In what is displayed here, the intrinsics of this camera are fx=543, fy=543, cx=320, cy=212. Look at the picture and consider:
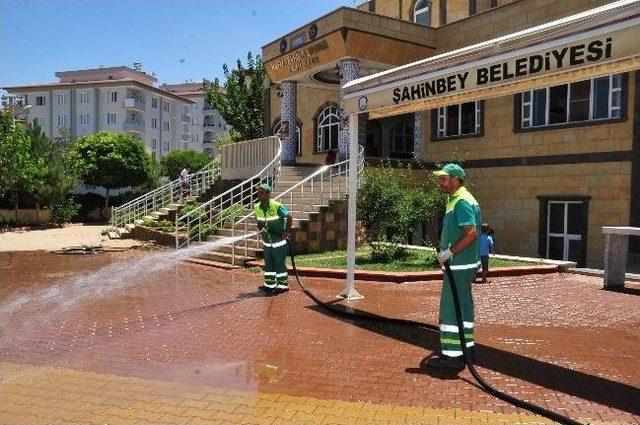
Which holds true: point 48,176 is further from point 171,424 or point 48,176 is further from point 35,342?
point 171,424

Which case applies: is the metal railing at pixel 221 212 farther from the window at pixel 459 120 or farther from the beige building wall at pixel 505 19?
the beige building wall at pixel 505 19

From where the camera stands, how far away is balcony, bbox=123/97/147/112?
63938mm

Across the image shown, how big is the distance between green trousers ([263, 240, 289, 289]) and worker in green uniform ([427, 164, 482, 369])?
418 centimetres

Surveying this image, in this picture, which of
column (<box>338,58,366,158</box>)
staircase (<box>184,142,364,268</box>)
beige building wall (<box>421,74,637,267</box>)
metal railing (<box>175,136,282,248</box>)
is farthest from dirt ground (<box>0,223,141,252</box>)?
beige building wall (<box>421,74,637,267</box>)

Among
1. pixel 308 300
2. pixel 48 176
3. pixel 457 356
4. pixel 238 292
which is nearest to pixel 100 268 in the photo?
pixel 238 292

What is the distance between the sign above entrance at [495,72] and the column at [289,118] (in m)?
12.1

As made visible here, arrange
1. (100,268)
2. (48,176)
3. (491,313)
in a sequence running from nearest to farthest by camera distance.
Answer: (491,313) → (100,268) → (48,176)

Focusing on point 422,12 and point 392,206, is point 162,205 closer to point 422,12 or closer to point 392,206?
point 392,206

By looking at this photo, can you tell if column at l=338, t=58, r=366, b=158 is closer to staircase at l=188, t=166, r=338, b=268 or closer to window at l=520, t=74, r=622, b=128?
staircase at l=188, t=166, r=338, b=268

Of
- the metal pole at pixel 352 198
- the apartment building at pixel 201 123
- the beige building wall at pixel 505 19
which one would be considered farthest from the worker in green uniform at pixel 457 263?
the apartment building at pixel 201 123

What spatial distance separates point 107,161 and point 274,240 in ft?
90.8

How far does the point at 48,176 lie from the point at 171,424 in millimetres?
27283

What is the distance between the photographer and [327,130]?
77.4 ft

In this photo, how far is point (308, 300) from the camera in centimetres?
875
